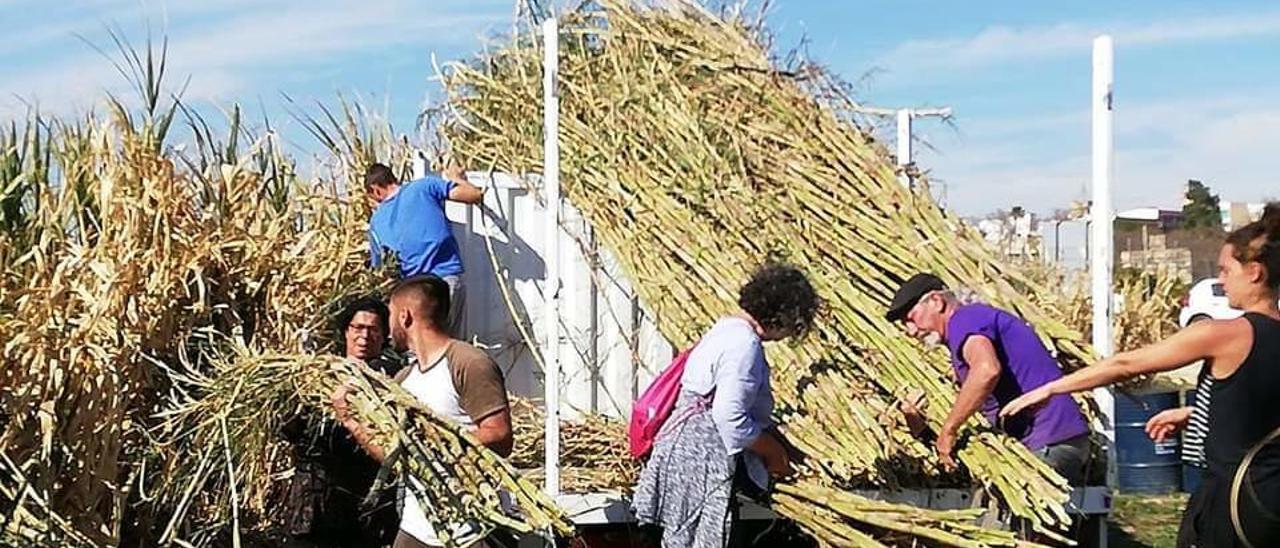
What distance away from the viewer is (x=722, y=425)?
4.73 meters

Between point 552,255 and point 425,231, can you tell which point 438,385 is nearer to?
point 552,255

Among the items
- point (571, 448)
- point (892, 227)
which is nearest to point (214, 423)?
point (571, 448)

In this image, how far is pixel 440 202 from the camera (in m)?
6.73

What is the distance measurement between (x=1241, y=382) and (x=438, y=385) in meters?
2.22

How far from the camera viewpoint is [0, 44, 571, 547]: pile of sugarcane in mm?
4667

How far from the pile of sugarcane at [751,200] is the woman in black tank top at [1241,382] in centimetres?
66

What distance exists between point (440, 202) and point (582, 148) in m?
0.69

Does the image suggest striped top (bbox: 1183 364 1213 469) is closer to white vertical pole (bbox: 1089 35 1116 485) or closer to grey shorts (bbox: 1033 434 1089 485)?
grey shorts (bbox: 1033 434 1089 485)

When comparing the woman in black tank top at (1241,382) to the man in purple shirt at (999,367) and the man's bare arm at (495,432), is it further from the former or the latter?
the man's bare arm at (495,432)

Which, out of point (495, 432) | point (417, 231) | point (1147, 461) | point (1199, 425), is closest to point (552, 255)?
point (495, 432)

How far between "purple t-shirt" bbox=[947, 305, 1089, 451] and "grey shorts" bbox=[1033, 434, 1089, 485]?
0.02 m

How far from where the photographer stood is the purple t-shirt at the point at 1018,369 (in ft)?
17.0

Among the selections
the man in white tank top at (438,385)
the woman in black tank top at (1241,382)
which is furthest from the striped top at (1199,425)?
the man in white tank top at (438,385)

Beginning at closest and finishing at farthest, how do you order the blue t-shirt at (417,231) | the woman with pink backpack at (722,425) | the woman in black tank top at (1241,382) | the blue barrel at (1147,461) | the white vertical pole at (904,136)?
the woman in black tank top at (1241,382)
the woman with pink backpack at (722,425)
the blue t-shirt at (417,231)
the white vertical pole at (904,136)
the blue barrel at (1147,461)
